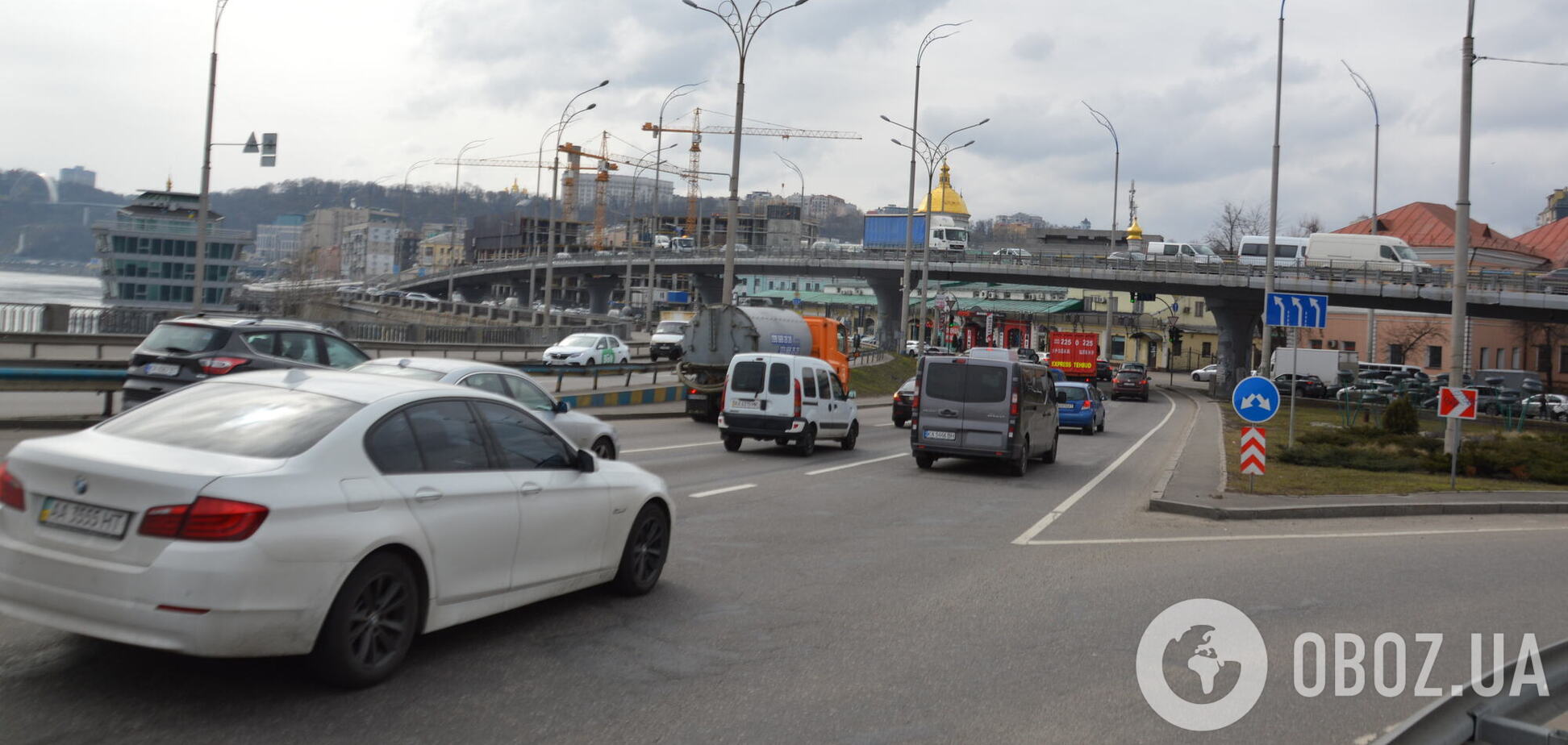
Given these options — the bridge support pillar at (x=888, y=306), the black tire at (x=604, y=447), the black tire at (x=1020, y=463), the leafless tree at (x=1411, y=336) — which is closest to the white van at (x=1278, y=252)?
the leafless tree at (x=1411, y=336)

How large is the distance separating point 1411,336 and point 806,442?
249ft

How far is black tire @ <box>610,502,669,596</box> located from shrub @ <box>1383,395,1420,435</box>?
89.7 feet

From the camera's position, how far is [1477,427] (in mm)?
42062

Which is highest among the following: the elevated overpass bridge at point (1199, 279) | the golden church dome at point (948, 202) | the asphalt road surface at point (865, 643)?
the golden church dome at point (948, 202)

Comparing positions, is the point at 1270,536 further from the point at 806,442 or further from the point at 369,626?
the point at 369,626

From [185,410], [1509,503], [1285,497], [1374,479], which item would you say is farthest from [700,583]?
[1374,479]

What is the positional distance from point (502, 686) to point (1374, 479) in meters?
18.2

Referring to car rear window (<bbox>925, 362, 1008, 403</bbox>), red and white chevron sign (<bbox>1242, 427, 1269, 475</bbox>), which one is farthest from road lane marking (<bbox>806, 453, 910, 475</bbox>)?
red and white chevron sign (<bbox>1242, 427, 1269, 475</bbox>)

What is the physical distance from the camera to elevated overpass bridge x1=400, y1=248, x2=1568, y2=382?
199 ft

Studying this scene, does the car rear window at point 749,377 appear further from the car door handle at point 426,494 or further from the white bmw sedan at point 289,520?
the car door handle at point 426,494

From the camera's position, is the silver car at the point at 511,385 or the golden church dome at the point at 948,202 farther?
the golden church dome at the point at 948,202

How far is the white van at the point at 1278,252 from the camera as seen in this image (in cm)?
6900

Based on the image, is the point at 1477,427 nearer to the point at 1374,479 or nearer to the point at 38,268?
the point at 1374,479

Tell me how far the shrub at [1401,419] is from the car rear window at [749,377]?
1798cm
